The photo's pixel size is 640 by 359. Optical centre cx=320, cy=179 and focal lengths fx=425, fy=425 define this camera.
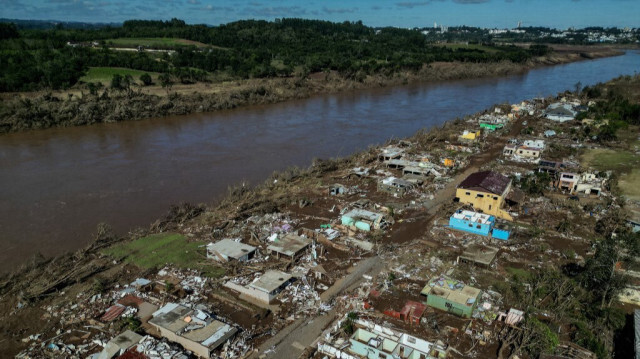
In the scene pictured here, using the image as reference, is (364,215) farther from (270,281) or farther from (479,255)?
(270,281)

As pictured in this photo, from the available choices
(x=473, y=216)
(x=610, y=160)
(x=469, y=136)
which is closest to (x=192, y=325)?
(x=473, y=216)

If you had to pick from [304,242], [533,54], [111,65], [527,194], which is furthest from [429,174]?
[533,54]

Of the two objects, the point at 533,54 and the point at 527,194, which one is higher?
the point at 533,54

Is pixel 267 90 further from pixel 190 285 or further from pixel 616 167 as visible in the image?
pixel 190 285

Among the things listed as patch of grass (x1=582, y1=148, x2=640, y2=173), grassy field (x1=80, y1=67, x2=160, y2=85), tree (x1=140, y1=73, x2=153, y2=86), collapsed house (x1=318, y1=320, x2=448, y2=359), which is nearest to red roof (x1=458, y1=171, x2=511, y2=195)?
patch of grass (x1=582, y1=148, x2=640, y2=173)

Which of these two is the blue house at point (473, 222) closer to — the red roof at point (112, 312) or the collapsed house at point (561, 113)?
the red roof at point (112, 312)

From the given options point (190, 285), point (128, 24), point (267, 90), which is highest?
point (128, 24)

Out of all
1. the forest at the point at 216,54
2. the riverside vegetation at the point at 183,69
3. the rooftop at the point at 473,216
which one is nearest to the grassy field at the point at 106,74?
the riverside vegetation at the point at 183,69
